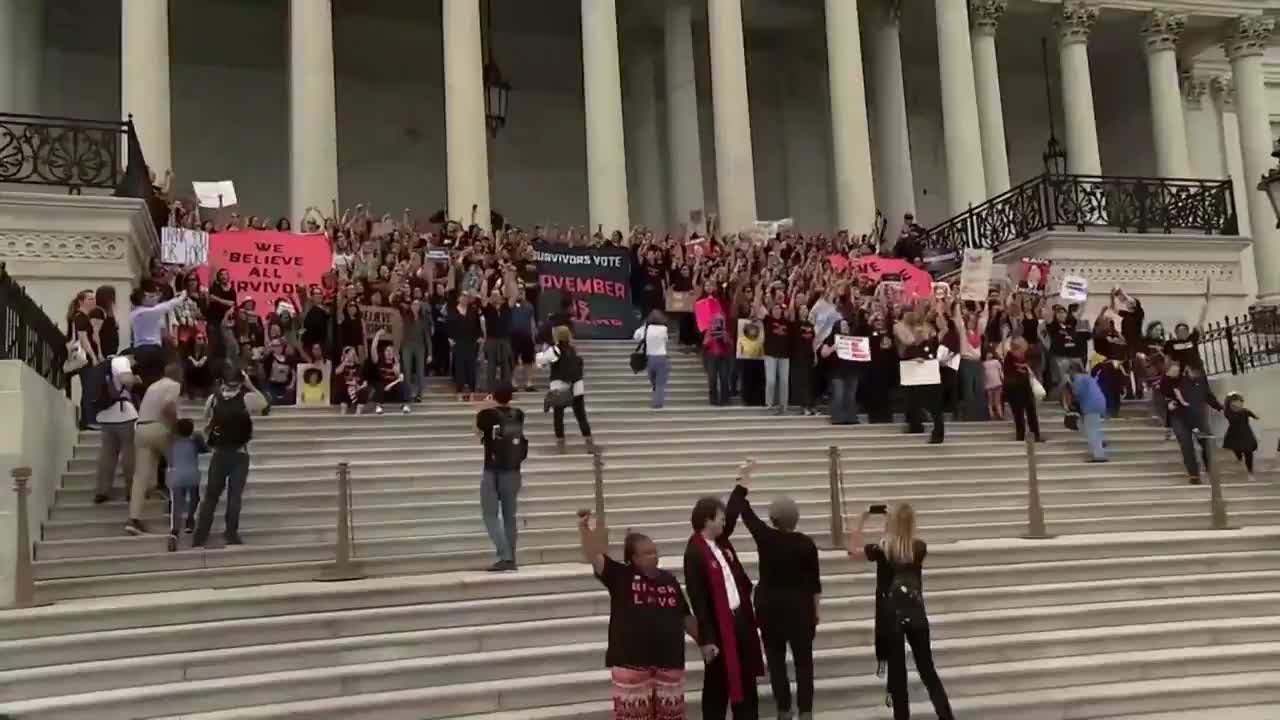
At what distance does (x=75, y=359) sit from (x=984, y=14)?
2342 centimetres

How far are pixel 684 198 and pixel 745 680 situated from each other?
66.9 feet

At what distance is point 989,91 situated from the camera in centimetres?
2844

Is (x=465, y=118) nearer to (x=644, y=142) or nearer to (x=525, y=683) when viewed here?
(x=644, y=142)

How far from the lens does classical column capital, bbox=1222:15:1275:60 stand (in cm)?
3008

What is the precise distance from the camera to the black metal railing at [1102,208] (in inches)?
915

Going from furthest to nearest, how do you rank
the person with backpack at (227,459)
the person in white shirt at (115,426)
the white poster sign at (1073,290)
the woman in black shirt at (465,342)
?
the white poster sign at (1073,290), the woman in black shirt at (465,342), the person in white shirt at (115,426), the person with backpack at (227,459)

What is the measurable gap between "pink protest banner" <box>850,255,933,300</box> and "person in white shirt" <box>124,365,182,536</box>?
40.0ft

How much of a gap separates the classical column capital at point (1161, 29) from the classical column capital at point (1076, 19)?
5.39 feet

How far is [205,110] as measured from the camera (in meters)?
27.9

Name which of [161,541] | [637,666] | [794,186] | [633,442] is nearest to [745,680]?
[637,666]

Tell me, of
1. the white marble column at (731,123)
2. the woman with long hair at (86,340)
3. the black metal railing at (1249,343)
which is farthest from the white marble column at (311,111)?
the black metal railing at (1249,343)

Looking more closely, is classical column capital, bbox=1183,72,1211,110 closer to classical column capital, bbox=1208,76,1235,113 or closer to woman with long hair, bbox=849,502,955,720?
classical column capital, bbox=1208,76,1235,113

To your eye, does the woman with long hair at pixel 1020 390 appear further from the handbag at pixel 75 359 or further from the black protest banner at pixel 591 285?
the handbag at pixel 75 359

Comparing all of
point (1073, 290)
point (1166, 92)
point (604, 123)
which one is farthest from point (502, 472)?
point (1166, 92)
